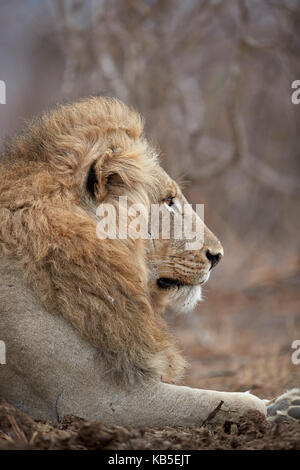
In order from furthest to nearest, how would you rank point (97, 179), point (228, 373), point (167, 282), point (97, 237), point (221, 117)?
point (221, 117)
point (228, 373)
point (167, 282)
point (97, 179)
point (97, 237)

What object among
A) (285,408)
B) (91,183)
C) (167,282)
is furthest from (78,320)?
(285,408)

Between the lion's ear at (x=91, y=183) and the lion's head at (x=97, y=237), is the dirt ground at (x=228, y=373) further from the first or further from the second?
the lion's ear at (x=91, y=183)

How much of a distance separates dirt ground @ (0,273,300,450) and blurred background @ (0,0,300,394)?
0.03 metres

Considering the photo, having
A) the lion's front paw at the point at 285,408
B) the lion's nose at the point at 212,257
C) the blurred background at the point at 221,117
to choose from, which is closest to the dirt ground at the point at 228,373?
the blurred background at the point at 221,117

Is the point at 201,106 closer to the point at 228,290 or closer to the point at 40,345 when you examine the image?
the point at 228,290

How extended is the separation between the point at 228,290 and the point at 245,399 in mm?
7832

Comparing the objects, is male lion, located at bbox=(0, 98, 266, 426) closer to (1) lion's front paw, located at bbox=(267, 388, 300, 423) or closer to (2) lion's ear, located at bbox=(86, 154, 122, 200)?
(2) lion's ear, located at bbox=(86, 154, 122, 200)

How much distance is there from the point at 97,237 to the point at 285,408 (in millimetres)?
1383

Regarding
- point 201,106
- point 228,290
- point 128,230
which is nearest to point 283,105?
point 201,106

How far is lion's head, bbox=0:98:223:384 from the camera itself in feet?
11.8

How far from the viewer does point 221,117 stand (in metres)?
13.6

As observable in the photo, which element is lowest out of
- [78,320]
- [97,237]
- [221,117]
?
[78,320]

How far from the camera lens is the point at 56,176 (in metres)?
3.95

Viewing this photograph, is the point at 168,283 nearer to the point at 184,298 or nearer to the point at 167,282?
the point at 167,282
